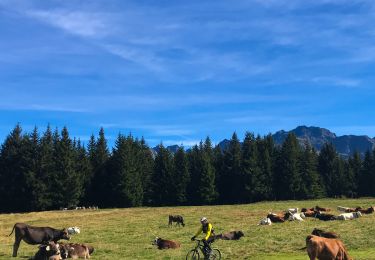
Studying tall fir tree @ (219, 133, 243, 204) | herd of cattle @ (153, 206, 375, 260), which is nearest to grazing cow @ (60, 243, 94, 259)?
herd of cattle @ (153, 206, 375, 260)

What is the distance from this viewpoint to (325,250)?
20.2 meters

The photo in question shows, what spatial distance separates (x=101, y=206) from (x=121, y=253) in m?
73.8

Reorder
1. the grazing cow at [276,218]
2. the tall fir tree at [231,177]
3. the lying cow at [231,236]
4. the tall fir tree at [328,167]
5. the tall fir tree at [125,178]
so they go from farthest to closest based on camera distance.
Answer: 1. the tall fir tree at [328,167]
2. the tall fir tree at [231,177]
3. the tall fir tree at [125,178]
4. the grazing cow at [276,218]
5. the lying cow at [231,236]

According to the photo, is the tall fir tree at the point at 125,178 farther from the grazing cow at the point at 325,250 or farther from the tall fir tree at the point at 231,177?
the grazing cow at the point at 325,250

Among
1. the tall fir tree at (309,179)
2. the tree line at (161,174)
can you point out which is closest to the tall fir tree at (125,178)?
the tree line at (161,174)

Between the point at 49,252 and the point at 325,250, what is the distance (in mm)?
15248

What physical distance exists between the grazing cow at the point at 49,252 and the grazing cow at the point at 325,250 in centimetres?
1414

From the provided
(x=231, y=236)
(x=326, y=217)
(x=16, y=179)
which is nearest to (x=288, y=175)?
(x=16, y=179)

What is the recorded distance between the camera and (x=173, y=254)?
26.9 m

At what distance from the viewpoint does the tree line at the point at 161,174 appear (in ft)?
294

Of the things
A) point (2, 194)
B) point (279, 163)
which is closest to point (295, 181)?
point (279, 163)

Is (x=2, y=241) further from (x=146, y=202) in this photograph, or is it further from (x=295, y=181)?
(x=295, y=181)

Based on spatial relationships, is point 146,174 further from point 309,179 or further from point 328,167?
point 328,167

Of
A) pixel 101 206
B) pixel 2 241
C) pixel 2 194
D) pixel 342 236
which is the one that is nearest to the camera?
pixel 342 236
